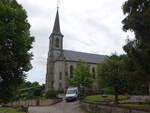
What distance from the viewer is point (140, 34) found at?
65.7ft

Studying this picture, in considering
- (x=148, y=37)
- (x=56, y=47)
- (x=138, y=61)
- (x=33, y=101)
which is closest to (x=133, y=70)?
(x=138, y=61)

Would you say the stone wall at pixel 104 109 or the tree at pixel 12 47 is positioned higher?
the tree at pixel 12 47

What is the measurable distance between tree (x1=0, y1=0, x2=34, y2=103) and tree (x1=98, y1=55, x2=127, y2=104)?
1398 centimetres

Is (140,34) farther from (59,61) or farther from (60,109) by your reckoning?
(59,61)

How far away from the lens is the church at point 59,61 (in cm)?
7338

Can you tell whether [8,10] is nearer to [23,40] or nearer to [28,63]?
[23,40]

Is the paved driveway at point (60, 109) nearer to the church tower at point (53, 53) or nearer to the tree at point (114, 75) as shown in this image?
the tree at point (114, 75)

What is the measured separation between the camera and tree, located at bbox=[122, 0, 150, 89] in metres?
19.3

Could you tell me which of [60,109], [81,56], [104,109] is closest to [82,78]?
[81,56]

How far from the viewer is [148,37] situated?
19.5m

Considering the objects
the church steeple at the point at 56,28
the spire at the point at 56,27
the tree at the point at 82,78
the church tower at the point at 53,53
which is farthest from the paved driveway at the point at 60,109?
the spire at the point at 56,27

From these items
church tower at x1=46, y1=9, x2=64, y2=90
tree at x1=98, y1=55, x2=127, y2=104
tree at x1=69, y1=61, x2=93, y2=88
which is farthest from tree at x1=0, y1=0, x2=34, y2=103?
church tower at x1=46, y1=9, x2=64, y2=90

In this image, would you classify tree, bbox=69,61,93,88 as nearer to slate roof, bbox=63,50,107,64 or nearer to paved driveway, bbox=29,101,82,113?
slate roof, bbox=63,50,107,64

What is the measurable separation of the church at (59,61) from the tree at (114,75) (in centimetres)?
4274
